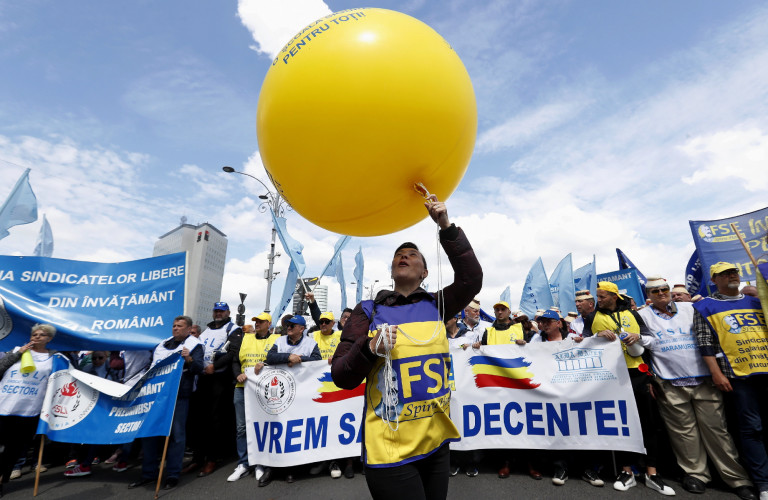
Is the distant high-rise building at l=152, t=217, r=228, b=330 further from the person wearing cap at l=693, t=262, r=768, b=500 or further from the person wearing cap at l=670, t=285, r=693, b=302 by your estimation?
the person wearing cap at l=693, t=262, r=768, b=500

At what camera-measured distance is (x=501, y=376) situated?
464cm

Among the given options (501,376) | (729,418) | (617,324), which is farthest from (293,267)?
(729,418)

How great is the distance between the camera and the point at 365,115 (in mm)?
1596

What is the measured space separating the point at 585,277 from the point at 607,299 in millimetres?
7145

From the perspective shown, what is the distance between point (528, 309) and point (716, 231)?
195 inches

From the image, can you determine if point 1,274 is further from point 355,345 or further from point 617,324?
point 617,324

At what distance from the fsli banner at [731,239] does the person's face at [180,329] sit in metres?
8.06

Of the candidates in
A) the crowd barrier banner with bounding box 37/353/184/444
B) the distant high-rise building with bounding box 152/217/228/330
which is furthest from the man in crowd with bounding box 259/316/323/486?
the distant high-rise building with bounding box 152/217/228/330

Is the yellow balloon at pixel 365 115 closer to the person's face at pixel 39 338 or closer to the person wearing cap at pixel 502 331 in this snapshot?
the person wearing cap at pixel 502 331

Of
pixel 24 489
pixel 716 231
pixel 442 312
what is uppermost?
pixel 716 231

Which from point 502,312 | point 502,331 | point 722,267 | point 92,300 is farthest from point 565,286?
point 92,300

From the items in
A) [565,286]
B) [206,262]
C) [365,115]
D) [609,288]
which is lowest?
[609,288]

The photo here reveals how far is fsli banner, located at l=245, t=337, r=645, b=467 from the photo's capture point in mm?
4172

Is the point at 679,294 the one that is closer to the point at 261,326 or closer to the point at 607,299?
the point at 607,299
